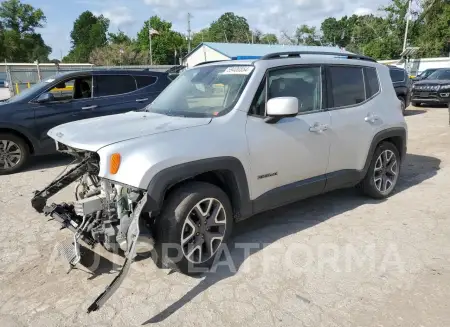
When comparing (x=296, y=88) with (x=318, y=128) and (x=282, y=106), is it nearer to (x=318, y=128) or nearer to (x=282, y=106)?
(x=318, y=128)

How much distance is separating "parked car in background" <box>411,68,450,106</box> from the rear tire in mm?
14543

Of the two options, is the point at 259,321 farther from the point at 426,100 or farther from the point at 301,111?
the point at 426,100

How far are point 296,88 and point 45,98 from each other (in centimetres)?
489

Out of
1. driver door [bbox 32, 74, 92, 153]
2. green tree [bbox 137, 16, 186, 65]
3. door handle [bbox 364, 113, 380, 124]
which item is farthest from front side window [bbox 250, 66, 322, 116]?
green tree [bbox 137, 16, 186, 65]

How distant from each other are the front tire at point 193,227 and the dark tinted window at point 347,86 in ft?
6.37

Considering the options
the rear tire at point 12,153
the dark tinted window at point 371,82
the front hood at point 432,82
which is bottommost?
the rear tire at point 12,153

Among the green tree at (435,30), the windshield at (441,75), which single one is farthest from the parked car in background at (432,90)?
the green tree at (435,30)

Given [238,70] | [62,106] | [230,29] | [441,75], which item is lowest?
[62,106]

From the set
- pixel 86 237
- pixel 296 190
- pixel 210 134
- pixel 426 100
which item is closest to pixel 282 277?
pixel 296 190

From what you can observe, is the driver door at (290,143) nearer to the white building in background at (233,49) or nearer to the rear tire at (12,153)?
the rear tire at (12,153)

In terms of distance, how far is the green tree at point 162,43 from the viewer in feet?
246

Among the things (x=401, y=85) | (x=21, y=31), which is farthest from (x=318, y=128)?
(x=21, y=31)

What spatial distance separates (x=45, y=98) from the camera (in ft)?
23.2

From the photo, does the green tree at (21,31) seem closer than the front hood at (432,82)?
No
